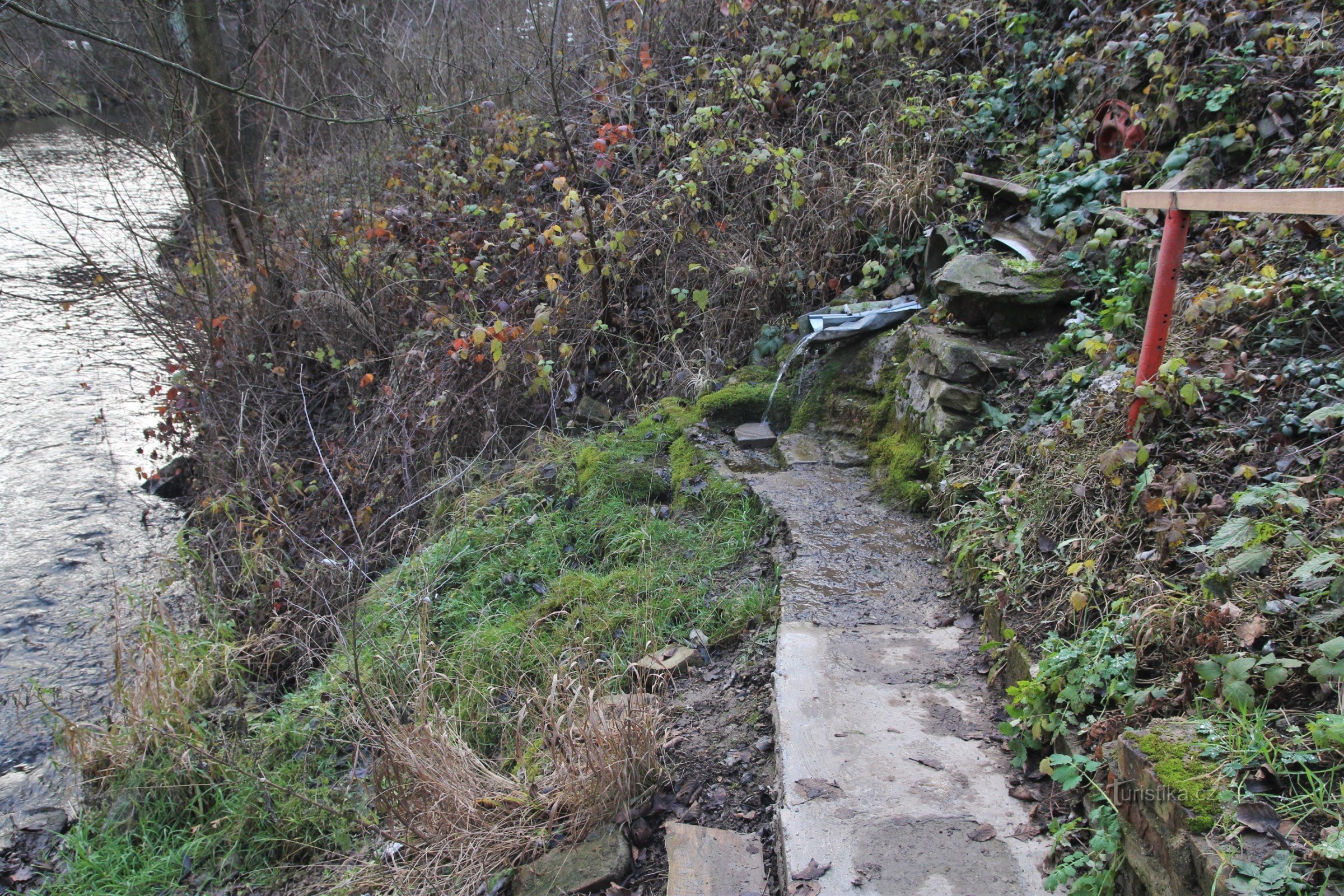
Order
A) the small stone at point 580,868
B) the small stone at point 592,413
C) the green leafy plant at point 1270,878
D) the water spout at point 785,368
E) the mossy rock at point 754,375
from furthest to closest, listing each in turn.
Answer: the small stone at point 592,413 < the mossy rock at point 754,375 < the water spout at point 785,368 < the small stone at point 580,868 < the green leafy plant at point 1270,878

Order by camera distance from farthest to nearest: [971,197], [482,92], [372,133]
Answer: [372,133] → [482,92] → [971,197]

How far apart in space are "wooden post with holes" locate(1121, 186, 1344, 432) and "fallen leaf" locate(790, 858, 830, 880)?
1.97 m

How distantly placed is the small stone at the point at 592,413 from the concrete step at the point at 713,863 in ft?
12.8

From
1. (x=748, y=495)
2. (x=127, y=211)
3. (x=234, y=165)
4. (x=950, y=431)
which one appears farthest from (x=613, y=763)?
(x=127, y=211)

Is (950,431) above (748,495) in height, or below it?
above

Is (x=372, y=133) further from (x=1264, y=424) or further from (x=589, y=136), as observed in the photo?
(x=1264, y=424)

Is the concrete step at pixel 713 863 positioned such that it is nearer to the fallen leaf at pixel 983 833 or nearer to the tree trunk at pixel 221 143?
the fallen leaf at pixel 983 833

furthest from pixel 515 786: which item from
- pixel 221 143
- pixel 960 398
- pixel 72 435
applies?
pixel 221 143

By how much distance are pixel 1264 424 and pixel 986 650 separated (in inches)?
48.0

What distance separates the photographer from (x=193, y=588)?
574cm

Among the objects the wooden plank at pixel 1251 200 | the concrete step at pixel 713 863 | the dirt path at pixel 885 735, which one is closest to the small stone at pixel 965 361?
the dirt path at pixel 885 735

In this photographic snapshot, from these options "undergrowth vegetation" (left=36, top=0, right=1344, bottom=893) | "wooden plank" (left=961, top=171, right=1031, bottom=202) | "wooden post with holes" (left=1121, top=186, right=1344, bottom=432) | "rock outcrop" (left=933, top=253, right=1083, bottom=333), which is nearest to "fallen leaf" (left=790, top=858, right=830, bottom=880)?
"undergrowth vegetation" (left=36, top=0, right=1344, bottom=893)

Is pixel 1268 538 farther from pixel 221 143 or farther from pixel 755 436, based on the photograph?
pixel 221 143

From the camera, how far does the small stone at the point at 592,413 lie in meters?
6.19
